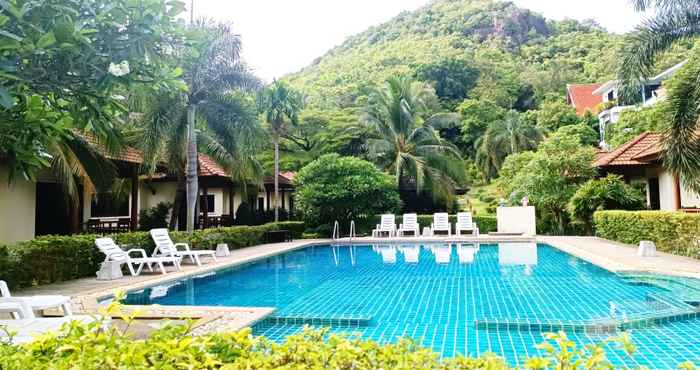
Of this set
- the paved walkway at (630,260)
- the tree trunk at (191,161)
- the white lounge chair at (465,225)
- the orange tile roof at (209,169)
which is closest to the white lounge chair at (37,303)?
the paved walkway at (630,260)

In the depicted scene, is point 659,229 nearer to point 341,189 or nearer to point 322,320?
point 322,320

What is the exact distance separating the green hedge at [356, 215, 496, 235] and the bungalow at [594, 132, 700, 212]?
215 inches

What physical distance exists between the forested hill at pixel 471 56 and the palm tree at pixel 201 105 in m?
22.3

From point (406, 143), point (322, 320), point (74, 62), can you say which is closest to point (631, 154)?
point (406, 143)

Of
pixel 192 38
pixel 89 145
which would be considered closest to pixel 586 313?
pixel 192 38

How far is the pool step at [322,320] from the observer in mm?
6922

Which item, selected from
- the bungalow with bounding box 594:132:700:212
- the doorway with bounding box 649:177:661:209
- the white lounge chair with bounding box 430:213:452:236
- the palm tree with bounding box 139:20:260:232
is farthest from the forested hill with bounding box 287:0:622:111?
the palm tree with bounding box 139:20:260:232

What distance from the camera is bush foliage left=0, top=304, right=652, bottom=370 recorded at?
2.10m

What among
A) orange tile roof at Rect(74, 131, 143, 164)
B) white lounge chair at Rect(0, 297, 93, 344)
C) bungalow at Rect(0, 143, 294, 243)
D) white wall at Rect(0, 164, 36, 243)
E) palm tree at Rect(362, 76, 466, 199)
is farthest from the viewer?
palm tree at Rect(362, 76, 466, 199)

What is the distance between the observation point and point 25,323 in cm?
512

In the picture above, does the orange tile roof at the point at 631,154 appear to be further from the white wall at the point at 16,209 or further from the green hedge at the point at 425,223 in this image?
the white wall at the point at 16,209

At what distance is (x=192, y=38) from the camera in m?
3.88

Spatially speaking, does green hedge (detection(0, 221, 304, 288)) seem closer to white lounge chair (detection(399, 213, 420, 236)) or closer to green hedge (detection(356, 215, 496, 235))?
white lounge chair (detection(399, 213, 420, 236))

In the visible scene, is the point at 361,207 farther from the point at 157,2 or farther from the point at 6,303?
the point at 157,2
